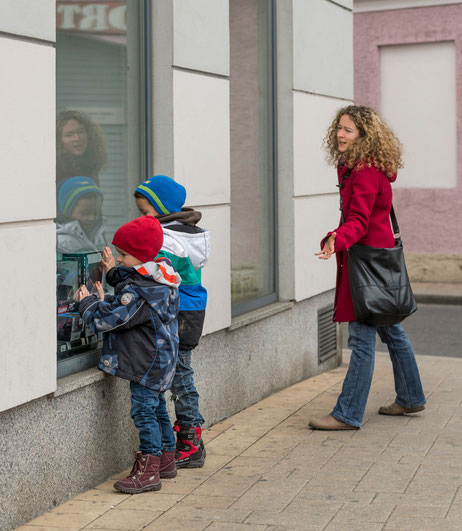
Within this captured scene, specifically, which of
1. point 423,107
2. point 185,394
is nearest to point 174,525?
point 185,394

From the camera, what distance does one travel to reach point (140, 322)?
4.91m

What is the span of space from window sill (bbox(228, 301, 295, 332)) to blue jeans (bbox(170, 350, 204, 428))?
1.21 meters

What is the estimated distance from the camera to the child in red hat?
4.92 metres

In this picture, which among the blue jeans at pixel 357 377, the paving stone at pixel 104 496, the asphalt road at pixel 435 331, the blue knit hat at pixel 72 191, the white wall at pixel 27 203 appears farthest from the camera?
the asphalt road at pixel 435 331

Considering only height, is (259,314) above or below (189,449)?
above

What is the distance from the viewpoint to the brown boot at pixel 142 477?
16.5ft

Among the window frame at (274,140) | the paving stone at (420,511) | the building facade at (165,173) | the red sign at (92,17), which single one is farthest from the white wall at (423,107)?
the paving stone at (420,511)

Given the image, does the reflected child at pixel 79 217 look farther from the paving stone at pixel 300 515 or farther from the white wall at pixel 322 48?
the white wall at pixel 322 48

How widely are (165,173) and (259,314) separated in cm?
164

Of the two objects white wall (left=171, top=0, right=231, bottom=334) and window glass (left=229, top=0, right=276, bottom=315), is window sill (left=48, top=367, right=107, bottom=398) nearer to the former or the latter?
white wall (left=171, top=0, right=231, bottom=334)

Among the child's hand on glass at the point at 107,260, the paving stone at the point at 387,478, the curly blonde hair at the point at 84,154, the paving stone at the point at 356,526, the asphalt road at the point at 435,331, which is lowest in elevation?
the paving stone at the point at 356,526

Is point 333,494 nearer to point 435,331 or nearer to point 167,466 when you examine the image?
point 167,466

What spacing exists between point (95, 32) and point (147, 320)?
160cm

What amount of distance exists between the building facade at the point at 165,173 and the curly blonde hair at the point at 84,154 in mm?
10
